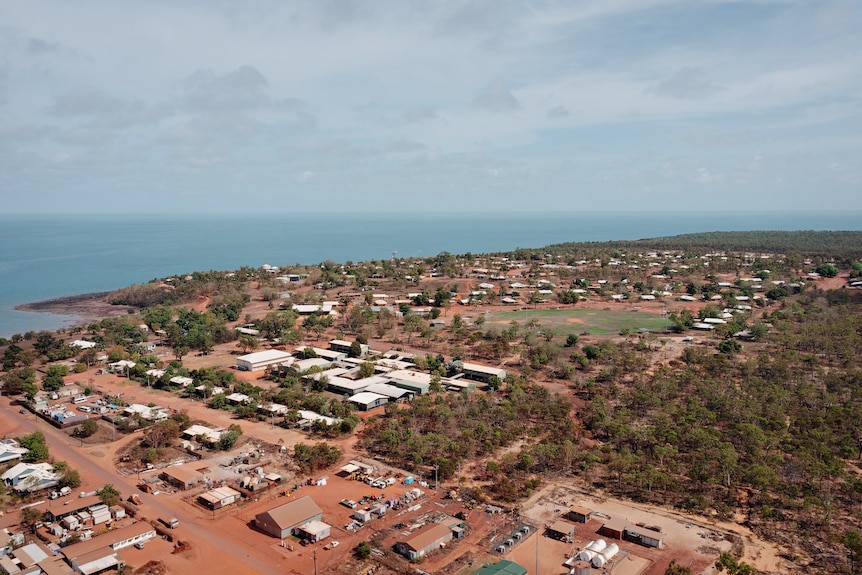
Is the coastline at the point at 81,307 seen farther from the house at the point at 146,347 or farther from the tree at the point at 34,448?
the tree at the point at 34,448

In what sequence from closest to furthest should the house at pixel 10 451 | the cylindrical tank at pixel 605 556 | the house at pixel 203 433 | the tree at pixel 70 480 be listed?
the cylindrical tank at pixel 605 556 < the tree at pixel 70 480 < the house at pixel 10 451 < the house at pixel 203 433

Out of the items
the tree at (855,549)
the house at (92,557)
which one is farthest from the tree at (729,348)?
the house at (92,557)

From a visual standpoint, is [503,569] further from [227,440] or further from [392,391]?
[392,391]

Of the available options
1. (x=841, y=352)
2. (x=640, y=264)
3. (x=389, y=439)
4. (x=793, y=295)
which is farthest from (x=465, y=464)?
(x=640, y=264)

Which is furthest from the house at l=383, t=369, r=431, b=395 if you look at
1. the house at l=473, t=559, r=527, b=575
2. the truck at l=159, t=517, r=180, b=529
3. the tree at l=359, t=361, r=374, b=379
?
the house at l=473, t=559, r=527, b=575

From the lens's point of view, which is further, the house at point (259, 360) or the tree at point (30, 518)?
the house at point (259, 360)

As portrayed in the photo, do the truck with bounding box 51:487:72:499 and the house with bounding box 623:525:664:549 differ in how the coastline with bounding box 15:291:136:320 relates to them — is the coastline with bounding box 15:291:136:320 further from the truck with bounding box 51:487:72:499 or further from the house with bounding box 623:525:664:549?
the house with bounding box 623:525:664:549

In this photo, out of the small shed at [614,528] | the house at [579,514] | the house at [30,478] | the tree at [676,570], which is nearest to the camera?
the tree at [676,570]

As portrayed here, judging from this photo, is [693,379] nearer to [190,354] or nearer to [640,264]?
[190,354]
